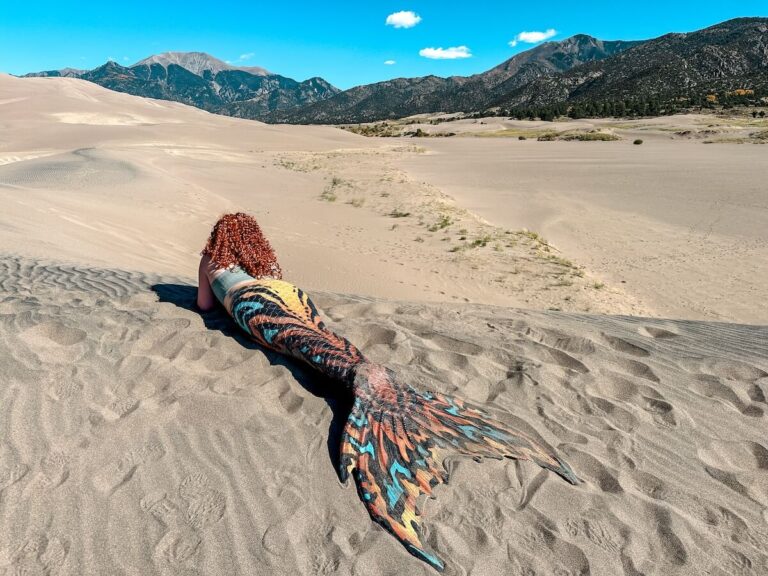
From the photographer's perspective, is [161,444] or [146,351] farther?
[146,351]

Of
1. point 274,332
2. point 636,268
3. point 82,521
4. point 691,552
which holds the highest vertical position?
point 274,332

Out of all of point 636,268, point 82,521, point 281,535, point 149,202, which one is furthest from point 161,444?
point 149,202

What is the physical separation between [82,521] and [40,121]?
4955cm

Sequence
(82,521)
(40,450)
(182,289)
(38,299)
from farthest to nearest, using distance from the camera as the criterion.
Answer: (182,289)
(38,299)
(40,450)
(82,521)

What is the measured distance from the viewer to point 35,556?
203cm

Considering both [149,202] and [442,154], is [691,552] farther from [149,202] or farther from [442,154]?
[442,154]

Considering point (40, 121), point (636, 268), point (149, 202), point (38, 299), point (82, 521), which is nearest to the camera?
point (82, 521)

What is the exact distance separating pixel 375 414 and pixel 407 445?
27cm

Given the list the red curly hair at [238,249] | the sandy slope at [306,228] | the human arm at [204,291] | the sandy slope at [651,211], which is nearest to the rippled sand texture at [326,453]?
the human arm at [204,291]

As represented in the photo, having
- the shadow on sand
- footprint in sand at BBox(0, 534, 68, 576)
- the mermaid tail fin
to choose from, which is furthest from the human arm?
footprint in sand at BBox(0, 534, 68, 576)

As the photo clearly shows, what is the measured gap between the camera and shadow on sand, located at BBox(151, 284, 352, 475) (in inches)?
113

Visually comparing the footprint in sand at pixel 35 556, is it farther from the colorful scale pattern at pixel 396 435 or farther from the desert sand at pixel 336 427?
the colorful scale pattern at pixel 396 435

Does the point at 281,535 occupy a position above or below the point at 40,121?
below

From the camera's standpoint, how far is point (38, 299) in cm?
443
